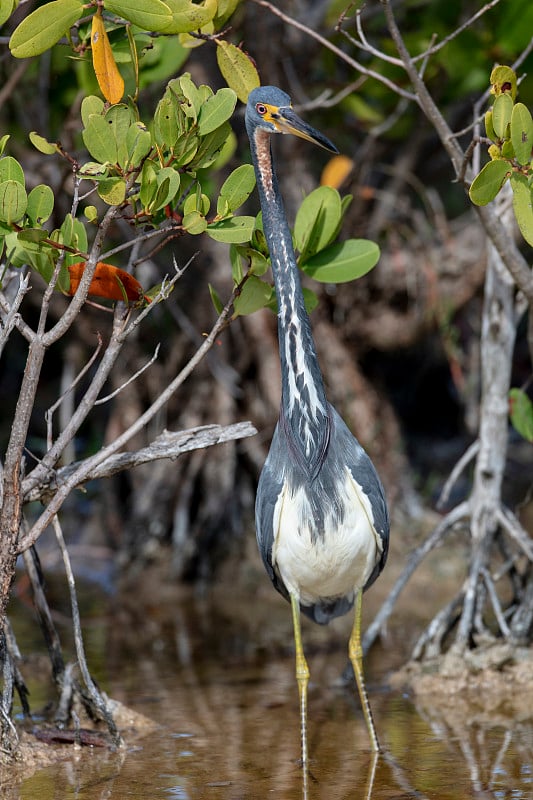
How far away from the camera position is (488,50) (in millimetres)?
5828

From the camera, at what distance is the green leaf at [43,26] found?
319 centimetres

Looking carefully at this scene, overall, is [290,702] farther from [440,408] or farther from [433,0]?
[440,408]

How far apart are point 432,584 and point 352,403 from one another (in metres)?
1.28

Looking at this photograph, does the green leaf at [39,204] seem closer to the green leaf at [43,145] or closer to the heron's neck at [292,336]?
the green leaf at [43,145]

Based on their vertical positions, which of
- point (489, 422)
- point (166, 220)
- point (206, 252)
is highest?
point (206, 252)

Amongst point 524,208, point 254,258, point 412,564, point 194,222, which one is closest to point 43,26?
point 194,222

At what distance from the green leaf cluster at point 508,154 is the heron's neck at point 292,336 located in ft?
2.74

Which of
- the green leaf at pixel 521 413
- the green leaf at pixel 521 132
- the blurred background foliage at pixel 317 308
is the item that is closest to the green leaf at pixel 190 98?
the green leaf at pixel 521 132

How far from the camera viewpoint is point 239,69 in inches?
150

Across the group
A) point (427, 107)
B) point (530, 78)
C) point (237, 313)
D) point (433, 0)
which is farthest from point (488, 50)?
point (237, 313)

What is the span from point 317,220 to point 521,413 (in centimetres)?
148

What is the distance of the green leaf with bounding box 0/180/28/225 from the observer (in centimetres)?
323

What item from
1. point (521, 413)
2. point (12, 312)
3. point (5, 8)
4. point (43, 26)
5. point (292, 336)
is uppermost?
point (5, 8)

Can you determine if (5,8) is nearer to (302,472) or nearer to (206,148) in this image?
(206,148)
